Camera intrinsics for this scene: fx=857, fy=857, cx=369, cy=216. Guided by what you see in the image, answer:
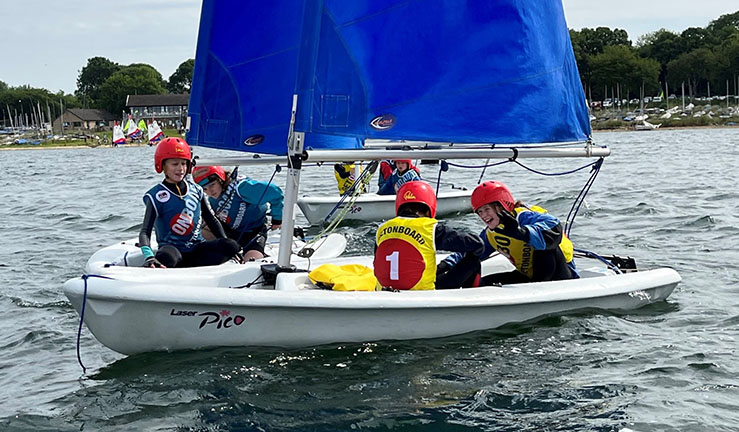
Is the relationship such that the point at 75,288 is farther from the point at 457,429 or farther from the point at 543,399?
the point at 543,399

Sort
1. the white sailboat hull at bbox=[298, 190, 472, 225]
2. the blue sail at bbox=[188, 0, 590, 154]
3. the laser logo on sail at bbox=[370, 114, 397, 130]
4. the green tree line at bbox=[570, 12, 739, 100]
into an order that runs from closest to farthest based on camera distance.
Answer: the blue sail at bbox=[188, 0, 590, 154] < the laser logo on sail at bbox=[370, 114, 397, 130] < the white sailboat hull at bbox=[298, 190, 472, 225] < the green tree line at bbox=[570, 12, 739, 100]

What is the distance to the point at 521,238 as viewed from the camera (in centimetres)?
644

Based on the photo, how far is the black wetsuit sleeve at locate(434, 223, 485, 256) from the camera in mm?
6066

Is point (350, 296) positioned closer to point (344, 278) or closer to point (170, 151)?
point (344, 278)

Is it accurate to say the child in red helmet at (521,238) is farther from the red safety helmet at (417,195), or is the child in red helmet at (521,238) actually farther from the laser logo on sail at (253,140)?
the laser logo on sail at (253,140)

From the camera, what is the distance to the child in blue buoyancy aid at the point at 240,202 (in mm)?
8805

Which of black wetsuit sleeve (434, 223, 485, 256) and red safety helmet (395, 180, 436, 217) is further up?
red safety helmet (395, 180, 436, 217)

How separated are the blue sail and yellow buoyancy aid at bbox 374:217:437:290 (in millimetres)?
905

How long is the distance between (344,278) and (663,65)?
99144mm

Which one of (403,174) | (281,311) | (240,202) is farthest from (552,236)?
(403,174)

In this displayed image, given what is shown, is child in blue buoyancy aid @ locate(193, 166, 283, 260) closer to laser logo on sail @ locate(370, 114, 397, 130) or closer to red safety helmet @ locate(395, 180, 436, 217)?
laser logo on sail @ locate(370, 114, 397, 130)

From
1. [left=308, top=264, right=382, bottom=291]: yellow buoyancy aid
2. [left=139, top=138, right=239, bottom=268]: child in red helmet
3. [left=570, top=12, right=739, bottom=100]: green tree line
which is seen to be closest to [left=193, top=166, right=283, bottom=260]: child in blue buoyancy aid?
[left=139, top=138, right=239, bottom=268]: child in red helmet

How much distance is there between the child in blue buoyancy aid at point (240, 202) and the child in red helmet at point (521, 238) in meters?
2.53

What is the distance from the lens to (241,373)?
18.6ft
